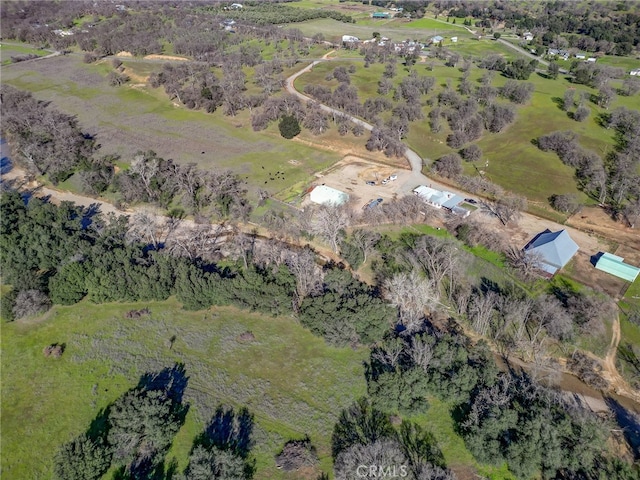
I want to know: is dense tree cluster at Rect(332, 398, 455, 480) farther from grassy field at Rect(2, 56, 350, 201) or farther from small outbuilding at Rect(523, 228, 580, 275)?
grassy field at Rect(2, 56, 350, 201)

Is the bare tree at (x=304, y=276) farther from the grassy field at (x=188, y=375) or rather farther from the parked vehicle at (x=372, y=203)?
the parked vehicle at (x=372, y=203)

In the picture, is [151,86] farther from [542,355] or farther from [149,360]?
[542,355]

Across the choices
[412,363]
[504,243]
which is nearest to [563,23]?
[504,243]

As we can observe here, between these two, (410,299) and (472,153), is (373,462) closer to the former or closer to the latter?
(410,299)

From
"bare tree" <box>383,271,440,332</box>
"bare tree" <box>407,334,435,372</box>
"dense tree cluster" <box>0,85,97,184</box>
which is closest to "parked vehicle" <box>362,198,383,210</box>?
"bare tree" <box>383,271,440,332</box>

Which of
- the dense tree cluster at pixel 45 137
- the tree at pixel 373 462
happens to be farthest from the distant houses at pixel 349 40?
the tree at pixel 373 462

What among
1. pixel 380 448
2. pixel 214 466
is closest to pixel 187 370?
pixel 214 466
